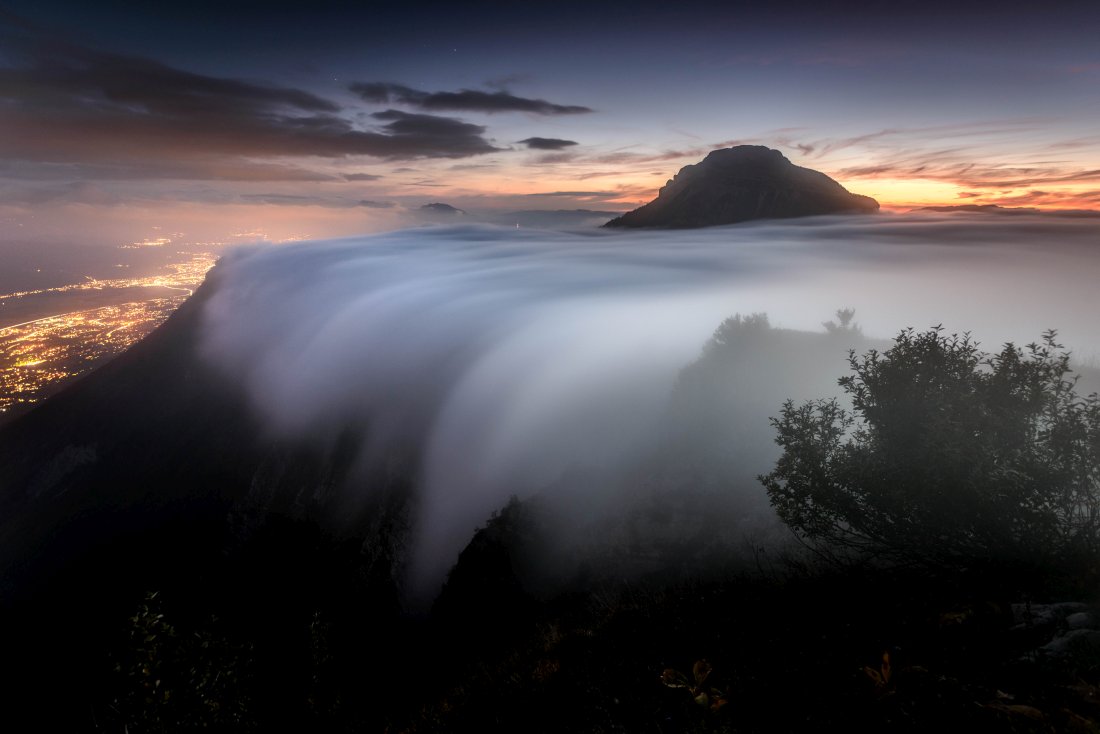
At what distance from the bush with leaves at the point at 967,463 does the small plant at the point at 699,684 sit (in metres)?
7.12

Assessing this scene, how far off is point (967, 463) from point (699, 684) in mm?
9632

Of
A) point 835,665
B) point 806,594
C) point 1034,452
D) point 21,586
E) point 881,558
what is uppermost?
point 1034,452

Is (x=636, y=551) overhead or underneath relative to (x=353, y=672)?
overhead

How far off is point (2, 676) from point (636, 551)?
338 ft

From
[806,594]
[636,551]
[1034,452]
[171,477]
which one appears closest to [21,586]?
[171,477]

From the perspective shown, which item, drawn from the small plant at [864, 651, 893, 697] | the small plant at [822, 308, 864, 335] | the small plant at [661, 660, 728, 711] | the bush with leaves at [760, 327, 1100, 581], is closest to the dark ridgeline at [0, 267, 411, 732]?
the small plant at [661, 660, 728, 711]

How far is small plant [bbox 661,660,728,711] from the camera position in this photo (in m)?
9.78

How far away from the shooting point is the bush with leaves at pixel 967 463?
11828 mm

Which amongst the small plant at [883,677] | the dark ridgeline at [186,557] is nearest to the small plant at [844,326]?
the small plant at [883,677]

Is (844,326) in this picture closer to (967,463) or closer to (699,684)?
(967,463)

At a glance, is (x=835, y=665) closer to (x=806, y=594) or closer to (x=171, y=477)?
(x=806, y=594)

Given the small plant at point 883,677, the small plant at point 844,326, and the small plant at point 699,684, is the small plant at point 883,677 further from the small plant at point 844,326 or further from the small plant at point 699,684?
the small plant at point 844,326

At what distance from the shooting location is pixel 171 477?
351 ft

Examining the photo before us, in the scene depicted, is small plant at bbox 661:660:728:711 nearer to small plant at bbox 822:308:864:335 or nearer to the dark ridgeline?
the dark ridgeline
